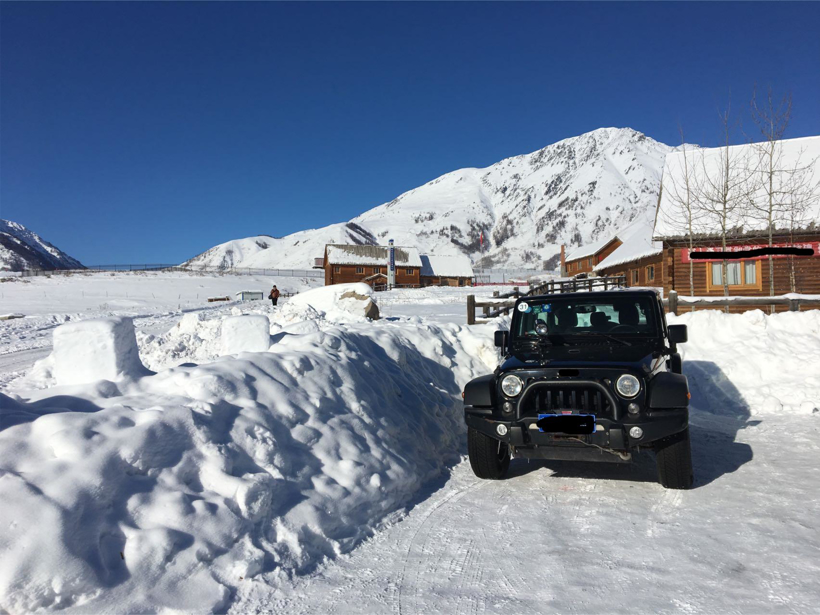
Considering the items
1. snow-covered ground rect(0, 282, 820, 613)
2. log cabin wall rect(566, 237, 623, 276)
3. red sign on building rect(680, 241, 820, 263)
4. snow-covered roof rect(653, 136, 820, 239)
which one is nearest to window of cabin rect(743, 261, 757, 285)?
red sign on building rect(680, 241, 820, 263)

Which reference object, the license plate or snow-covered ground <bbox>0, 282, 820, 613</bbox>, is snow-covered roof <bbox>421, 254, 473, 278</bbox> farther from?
the license plate

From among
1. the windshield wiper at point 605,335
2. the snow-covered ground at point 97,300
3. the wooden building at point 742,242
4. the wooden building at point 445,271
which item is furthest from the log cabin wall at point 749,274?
the wooden building at point 445,271

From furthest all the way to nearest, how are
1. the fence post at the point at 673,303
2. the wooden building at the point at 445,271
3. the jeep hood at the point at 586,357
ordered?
the wooden building at the point at 445,271 < the fence post at the point at 673,303 < the jeep hood at the point at 586,357

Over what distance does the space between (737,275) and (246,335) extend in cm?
2359

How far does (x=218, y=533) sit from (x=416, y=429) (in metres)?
2.87

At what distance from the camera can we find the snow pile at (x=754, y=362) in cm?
853

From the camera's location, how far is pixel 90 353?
444 centimetres

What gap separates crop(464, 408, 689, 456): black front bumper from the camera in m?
4.49

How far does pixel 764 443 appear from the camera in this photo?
6543mm

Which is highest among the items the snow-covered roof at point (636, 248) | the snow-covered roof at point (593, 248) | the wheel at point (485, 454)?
the snow-covered roof at point (593, 248)

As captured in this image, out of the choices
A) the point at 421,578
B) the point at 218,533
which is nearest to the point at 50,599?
the point at 218,533

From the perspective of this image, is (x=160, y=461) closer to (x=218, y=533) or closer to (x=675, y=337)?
(x=218, y=533)

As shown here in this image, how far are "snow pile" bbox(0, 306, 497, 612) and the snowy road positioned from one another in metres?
0.29

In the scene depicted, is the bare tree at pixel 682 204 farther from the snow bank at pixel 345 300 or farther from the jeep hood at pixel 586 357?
the jeep hood at pixel 586 357
